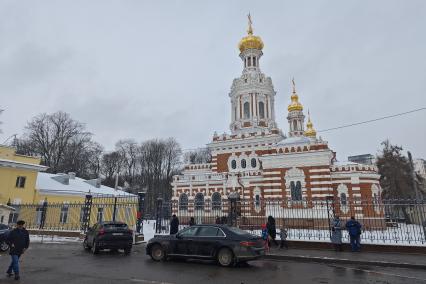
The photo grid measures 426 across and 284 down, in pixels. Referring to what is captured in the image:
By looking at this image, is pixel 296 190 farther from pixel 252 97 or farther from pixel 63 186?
pixel 63 186

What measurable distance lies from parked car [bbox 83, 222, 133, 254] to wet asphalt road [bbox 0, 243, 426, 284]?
1.60 metres

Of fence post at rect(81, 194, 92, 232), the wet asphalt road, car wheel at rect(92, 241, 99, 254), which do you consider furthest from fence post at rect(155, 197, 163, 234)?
the wet asphalt road

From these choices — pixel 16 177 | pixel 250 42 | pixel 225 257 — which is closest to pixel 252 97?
pixel 250 42

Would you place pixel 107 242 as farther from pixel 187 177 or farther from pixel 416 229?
pixel 187 177

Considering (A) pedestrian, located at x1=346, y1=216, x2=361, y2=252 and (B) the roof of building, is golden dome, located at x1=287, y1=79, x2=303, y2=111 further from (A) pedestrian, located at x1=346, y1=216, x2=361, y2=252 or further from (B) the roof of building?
(A) pedestrian, located at x1=346, y1=216, x2=361, y2=252

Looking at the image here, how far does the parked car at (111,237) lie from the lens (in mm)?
13633

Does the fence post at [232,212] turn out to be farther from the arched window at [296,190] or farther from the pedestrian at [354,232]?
the arched window at [296,190]

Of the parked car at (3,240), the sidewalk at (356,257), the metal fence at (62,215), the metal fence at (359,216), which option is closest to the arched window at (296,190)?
the metal fence at (359,216)

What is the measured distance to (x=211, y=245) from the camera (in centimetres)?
1078

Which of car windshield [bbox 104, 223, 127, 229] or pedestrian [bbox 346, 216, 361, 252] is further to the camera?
car windshield [bbox 104, 223, 127, 229]

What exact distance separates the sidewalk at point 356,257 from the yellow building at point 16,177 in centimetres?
2296

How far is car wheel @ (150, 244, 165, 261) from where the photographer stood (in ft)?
38.3

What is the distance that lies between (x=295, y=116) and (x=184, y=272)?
41300 millimetres

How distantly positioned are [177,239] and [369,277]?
21.0ft
